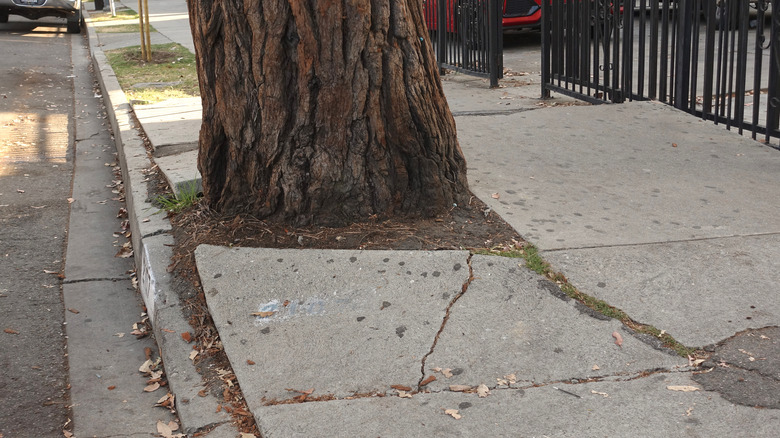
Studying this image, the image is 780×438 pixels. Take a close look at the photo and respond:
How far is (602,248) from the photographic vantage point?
4152mm

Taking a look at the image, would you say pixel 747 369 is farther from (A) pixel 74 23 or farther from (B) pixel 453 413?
(A) pixel 74 23

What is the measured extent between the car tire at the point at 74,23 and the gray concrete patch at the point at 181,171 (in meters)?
15.1

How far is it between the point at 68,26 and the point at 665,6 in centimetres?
1677

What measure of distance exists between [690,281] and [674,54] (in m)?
3.52

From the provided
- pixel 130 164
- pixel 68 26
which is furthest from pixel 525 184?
pixel 68 26

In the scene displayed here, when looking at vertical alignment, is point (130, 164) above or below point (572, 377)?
above

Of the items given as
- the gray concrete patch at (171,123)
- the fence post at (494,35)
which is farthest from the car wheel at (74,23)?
the fence post at (494,35)

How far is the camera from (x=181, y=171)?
18.4 feet

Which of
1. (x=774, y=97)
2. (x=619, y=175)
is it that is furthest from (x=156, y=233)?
(x=774, y=97)

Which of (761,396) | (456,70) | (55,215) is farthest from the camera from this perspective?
(456,70)

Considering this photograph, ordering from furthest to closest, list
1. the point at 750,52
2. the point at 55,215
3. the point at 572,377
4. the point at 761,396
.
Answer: the point at 750,52 < the point at 55,215 < the point at 572,377 < the point at 761,396

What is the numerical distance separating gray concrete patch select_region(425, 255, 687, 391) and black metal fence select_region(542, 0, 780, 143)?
3061mm

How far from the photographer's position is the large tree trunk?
4.23 m

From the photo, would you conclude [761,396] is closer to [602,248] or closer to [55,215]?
[602,248]
